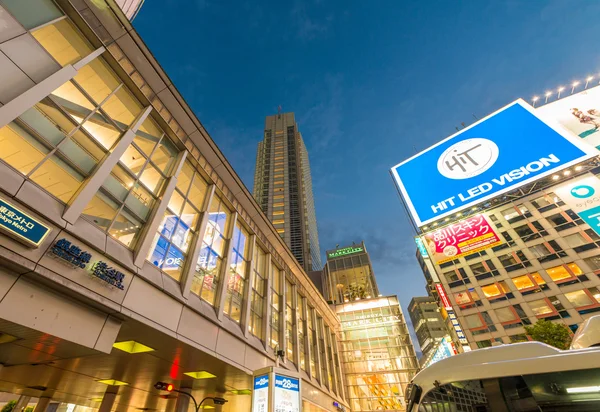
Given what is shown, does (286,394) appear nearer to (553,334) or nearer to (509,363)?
(509,363)

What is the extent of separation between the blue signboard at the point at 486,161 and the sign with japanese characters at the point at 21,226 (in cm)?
1618

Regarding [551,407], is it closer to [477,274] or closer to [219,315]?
[219,315]

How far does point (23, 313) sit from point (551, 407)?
427 inches

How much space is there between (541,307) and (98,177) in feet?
160

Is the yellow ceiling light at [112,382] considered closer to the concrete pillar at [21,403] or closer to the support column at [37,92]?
the concrete pillar at [21,403]

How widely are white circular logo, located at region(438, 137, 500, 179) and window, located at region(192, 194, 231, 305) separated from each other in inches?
542

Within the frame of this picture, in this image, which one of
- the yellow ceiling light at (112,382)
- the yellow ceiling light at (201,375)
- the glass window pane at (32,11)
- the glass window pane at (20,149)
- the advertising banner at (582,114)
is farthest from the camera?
the advertising banner at (582,114)

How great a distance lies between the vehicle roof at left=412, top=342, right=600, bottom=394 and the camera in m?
4.39

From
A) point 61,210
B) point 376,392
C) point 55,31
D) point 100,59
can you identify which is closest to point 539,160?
point 61,210

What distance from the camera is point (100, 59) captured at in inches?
404

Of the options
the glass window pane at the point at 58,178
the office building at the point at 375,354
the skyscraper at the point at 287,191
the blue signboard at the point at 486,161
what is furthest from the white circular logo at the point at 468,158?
the skyscraper at the point at 287,191

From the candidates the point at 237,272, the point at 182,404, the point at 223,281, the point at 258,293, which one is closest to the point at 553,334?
the point at 258,293

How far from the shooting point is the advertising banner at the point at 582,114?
15.4m

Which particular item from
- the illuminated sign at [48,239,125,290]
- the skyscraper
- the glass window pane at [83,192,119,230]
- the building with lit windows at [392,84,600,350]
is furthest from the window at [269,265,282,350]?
the skyscraper
